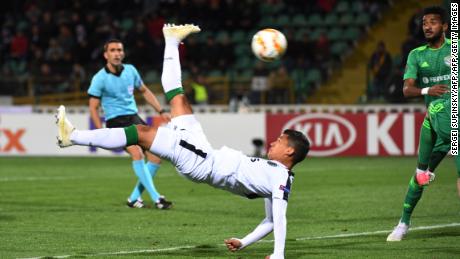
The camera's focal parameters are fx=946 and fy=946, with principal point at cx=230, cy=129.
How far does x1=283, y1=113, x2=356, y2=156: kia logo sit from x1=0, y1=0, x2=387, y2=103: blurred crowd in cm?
260

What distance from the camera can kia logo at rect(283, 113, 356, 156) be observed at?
24406 millimetres

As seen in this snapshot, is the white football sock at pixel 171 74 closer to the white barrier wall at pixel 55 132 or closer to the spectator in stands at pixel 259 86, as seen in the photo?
the white barrier wall at pixel 55 132

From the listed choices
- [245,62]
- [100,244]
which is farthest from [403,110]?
[100,244]

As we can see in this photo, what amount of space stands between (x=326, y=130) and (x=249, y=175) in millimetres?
15862

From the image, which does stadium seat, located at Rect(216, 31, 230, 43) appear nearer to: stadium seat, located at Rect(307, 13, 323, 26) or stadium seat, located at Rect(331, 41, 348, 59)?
stadium seat, located at Rect(307, 13, 323, 26)

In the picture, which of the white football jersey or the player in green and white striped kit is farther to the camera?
the player in green and white striped kit

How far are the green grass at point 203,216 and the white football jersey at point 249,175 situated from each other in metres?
0.76

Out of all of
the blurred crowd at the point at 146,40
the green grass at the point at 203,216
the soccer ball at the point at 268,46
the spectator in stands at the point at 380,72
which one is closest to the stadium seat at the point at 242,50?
the blurred crowd at the point at 146,40

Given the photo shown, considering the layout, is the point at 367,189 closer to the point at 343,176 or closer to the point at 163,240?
the point at 343,176

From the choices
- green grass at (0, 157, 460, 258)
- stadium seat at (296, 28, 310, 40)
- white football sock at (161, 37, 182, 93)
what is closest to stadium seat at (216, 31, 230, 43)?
stadium seat at (296, 28, 310, 40)

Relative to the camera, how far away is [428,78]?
10391 mm

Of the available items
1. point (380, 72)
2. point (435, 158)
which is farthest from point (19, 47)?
point (435, 158)

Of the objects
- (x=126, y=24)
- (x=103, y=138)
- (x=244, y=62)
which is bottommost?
(x=244, y=62)

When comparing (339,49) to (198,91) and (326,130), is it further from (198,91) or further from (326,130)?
(326,130)
